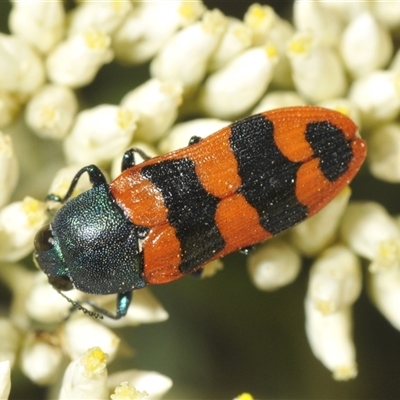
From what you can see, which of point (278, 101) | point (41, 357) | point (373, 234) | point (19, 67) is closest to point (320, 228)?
point (373, 234)

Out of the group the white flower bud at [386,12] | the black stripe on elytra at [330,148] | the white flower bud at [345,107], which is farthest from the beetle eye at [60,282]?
the white flower bud at [386,12]

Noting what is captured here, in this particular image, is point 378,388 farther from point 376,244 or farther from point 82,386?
point 82,386

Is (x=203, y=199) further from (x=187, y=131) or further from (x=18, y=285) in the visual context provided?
(x=18, y=285)

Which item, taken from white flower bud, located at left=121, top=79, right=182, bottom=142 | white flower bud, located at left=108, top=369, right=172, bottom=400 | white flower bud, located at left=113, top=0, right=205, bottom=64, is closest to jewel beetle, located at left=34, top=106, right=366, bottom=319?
white flower bud, located at left=121, top=79, right=182, bottom=142

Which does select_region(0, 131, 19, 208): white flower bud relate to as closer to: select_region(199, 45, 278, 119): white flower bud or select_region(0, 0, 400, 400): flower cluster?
select_region(0, 0, 400, 400): flower cluster

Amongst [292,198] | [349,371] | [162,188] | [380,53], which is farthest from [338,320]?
[380,53]

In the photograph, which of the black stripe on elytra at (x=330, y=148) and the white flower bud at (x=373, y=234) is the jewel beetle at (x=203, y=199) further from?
the white flower bud at (x=373, y=234)
